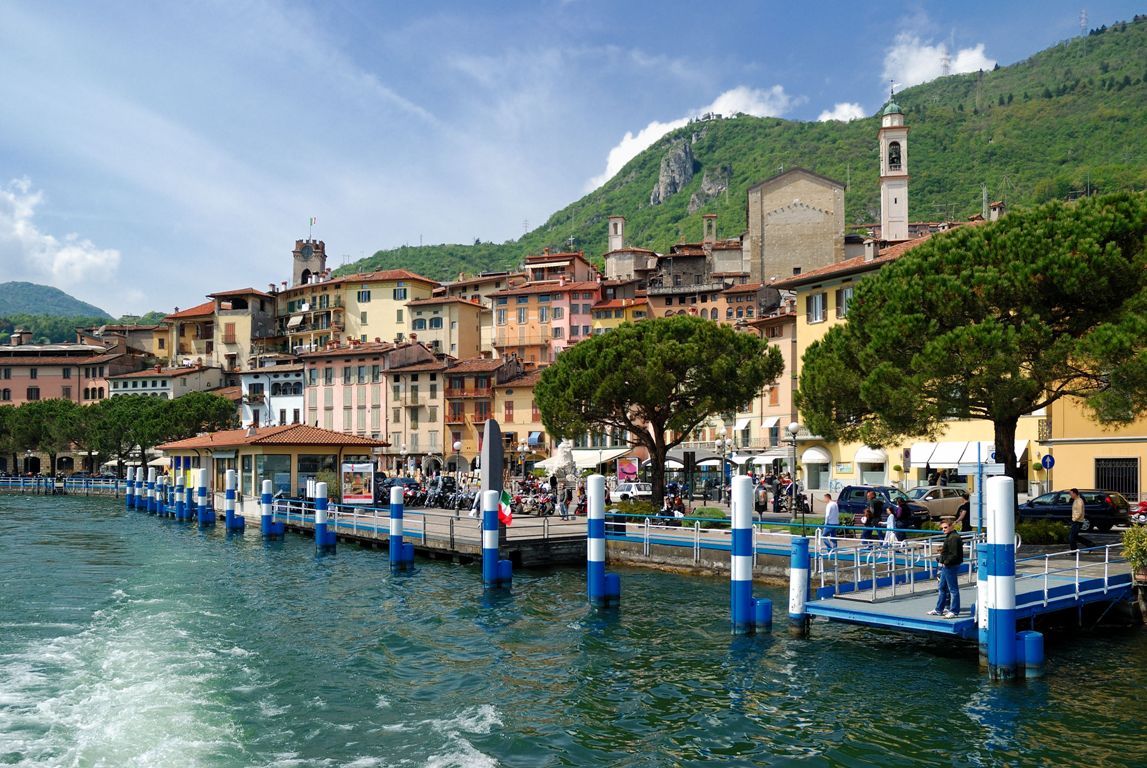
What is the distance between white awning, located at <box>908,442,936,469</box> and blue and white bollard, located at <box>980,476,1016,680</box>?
2988 cm

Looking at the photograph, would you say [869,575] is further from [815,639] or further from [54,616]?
[54,616]

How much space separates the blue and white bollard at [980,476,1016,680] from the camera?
15375 millimetres

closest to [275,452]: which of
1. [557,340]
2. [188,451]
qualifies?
[188,451]

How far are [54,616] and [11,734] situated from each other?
32.9 ft

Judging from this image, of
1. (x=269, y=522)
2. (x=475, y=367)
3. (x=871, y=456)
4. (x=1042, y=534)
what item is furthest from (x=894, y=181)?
(x=269, y=522)

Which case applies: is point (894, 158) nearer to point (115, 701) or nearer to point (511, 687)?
point (511, 687)

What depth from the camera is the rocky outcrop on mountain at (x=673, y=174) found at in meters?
181

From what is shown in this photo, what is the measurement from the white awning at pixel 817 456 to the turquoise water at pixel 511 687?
2570 cm

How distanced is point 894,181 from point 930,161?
230 ft

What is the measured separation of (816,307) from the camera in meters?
51.1

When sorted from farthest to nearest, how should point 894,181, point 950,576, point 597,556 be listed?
1. point 894,181
2. point 597,556
3. point 950,576

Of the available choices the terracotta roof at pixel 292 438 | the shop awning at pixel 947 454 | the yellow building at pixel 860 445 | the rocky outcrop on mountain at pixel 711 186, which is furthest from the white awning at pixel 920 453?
the rocky outcrop on mountain at pixel 711 186

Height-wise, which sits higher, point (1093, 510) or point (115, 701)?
point (1093, 510)

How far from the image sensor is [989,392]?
25.2m
